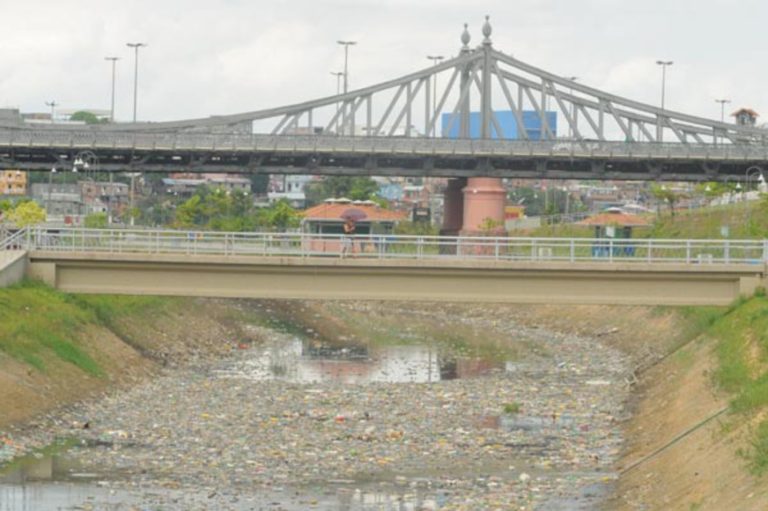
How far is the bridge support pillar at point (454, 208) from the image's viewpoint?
418ft

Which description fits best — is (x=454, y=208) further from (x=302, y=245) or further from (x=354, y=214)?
(x=302, y=245)

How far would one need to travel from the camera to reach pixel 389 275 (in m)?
60.2

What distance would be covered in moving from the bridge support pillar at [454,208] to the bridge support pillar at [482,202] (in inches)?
178

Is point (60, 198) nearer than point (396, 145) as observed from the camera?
No

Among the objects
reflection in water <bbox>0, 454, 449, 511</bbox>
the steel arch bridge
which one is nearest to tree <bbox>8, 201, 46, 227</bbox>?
the steel arch bridge

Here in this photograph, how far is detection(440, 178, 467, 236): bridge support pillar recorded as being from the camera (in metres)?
127

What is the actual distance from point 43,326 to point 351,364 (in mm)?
17970

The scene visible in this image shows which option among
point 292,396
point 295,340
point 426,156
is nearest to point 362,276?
point 292,396

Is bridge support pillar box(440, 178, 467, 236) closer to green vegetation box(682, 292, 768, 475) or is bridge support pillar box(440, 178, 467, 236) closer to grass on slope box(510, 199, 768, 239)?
grass on slope box(510, 199, 768, 239)

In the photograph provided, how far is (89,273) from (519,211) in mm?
114856

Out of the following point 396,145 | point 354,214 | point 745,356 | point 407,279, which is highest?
point 396,145

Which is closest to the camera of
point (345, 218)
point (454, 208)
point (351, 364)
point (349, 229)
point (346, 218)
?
point (351, 364)

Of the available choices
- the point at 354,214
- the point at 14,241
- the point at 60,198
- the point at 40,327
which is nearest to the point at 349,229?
the point at 14,241

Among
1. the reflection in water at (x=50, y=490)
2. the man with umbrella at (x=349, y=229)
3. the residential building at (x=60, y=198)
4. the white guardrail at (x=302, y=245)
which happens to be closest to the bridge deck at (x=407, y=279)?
the white guardrail at (x=302, y=245)
